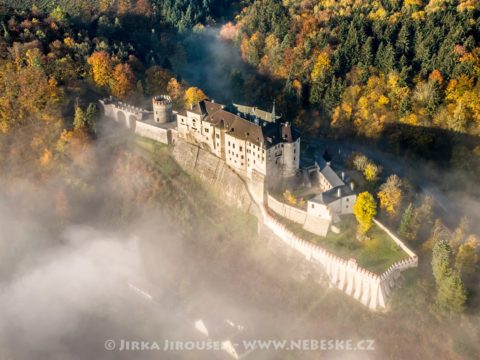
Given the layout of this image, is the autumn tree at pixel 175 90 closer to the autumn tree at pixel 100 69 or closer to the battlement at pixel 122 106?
the battlement at pixel 122 106

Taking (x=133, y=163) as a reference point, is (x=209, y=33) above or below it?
above

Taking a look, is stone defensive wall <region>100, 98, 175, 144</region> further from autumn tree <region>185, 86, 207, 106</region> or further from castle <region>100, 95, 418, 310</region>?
autumn tree <region>185, 86, 207, 106</region>

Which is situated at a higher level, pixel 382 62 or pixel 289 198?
pixel 382 62

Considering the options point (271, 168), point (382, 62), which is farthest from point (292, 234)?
point (382, 62)

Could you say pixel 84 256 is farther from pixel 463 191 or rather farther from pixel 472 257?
pixel 463 191

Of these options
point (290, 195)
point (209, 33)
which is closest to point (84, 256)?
point (290, 195)

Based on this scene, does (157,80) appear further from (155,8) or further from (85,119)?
(155,8)
